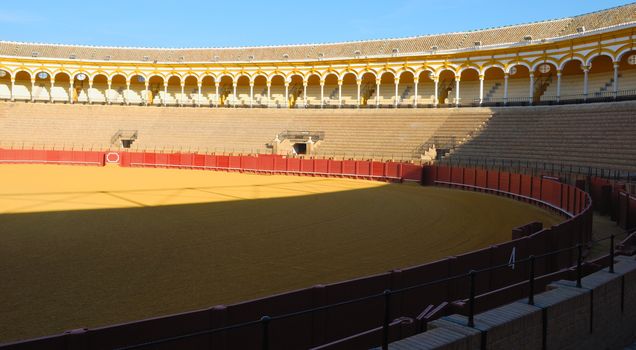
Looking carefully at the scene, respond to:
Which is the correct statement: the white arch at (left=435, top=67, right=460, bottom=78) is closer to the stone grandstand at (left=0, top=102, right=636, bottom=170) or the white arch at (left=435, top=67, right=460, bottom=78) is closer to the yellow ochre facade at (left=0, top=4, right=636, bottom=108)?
the yellow ochre facade at (left=0, top=4, right=636, bottom=108)

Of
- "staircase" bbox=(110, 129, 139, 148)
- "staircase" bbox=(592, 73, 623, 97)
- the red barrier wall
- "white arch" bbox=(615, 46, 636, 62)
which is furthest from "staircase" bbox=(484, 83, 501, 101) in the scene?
"staircase" bbox=(110, 129, 139, 148)

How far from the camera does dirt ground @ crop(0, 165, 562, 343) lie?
7367 mm

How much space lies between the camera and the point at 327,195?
2158cm

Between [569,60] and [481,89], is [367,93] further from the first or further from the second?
[569,60]

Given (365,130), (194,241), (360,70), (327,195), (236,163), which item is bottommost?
(194,241)

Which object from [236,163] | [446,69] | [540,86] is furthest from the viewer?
[446,69]

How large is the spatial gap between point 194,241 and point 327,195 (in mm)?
10567

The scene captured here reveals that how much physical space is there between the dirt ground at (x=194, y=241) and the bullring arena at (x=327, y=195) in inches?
2.8

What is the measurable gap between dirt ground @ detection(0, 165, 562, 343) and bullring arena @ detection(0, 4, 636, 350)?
70 millimetres

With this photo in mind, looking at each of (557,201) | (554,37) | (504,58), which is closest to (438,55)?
(504,58)

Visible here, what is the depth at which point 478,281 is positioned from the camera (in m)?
7.41

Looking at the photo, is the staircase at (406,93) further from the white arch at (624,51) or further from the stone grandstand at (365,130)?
the white arch at (624,51)

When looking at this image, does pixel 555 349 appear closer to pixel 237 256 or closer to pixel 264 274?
pixel 264 274

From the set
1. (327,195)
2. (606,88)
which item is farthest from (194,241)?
(606,88)
